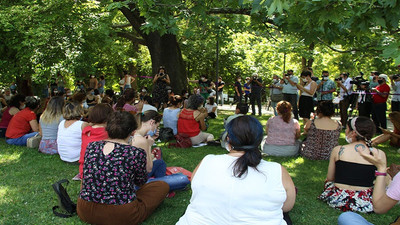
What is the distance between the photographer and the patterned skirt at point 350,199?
388 cm

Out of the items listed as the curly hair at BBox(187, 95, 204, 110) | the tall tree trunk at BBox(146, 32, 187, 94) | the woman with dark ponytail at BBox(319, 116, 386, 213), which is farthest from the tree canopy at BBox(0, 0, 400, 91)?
the curly hair at BBox(187, 95, 204, 110)

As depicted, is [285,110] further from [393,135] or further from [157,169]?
[157,169]

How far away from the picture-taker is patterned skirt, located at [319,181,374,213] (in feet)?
12.7

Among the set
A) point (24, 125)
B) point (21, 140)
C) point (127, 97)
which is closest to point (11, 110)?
point (24, 125)

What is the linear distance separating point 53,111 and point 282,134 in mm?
4518

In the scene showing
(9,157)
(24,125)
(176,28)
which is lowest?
(9,157)

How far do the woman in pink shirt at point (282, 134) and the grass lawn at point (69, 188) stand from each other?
0.75ft

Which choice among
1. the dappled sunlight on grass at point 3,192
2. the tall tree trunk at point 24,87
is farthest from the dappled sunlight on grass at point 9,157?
the tall tree trunk at point 24,87

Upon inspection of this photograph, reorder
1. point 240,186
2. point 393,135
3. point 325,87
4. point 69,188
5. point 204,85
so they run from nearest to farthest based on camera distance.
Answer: point 240,186
point 69,188
point 393,135
point 325,87
point 204,85

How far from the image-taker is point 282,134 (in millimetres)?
6637

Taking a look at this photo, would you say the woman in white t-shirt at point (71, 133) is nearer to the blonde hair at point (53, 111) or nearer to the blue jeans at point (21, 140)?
the blonde hair at point (53, 111)

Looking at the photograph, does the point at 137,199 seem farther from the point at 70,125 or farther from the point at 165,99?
the point at 165,99

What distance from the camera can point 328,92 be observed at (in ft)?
34.7

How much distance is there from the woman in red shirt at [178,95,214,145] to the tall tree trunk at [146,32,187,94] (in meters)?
6.21
